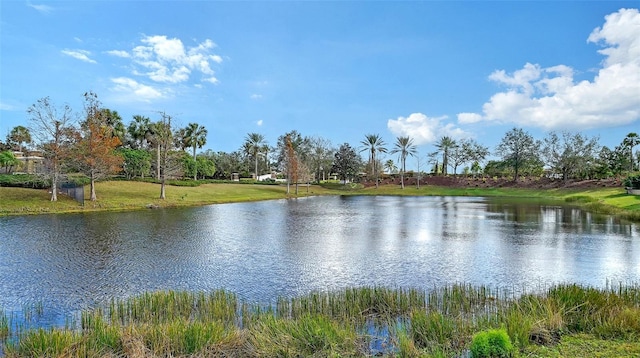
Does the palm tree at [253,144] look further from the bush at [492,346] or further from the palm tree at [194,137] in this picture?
the bush at [492,346]

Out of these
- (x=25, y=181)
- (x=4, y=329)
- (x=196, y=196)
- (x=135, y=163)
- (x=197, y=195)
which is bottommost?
(x=4, y=329)

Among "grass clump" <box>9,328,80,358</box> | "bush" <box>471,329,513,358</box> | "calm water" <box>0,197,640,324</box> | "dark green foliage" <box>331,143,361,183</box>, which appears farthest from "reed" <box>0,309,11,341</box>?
"dark green foliage" <box>331,143,361,183</box>

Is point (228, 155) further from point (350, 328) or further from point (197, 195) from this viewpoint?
point (350, 328)

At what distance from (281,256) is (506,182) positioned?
268 feet

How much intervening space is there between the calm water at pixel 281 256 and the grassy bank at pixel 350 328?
2170mm

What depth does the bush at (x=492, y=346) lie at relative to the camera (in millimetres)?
7414

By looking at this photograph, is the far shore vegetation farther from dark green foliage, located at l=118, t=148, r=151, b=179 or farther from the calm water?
dark green foliage, located at l=118, t=148, r=151, b=179

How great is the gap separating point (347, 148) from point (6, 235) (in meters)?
83.2

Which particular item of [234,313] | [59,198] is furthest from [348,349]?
[59,198]

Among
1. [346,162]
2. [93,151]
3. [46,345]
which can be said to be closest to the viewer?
[46,345]

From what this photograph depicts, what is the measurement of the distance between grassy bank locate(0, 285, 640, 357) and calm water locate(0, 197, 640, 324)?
217cm

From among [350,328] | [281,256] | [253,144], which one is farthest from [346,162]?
[350,328]

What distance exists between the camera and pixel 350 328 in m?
9.01

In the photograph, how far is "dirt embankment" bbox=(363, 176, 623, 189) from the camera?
73.3m
